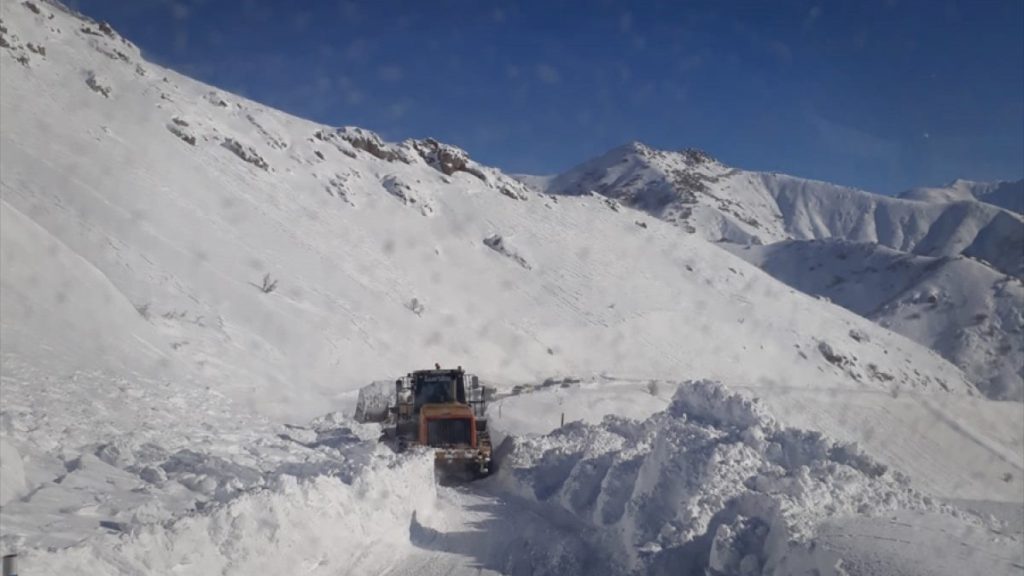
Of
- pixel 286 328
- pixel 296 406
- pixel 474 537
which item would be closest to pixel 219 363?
pixel 296 406

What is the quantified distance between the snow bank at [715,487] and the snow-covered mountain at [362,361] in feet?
0.13

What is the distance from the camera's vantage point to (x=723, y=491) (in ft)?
27.1

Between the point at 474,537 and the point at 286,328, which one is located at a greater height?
the point at 286,328

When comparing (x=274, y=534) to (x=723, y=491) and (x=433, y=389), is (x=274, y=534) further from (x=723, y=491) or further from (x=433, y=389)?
(x=433, y=389)

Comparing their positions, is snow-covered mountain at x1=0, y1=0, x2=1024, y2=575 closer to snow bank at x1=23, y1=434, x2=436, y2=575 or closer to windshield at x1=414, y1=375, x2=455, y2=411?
snow bank at x1=23, y1=434, x2=436, y2=575

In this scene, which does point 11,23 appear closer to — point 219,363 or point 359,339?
point 359,339

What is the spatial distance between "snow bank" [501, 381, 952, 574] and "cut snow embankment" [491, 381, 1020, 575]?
0.5 inches

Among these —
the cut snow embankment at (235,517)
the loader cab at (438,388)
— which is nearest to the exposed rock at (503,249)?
the loader cab at (438,388)

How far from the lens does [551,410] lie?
2152 centimetres

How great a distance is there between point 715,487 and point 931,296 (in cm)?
6683

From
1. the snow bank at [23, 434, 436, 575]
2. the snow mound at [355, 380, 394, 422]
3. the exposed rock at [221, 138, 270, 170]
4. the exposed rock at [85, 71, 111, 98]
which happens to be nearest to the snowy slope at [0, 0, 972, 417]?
the exposed rock at [221, 138, 270, 170]

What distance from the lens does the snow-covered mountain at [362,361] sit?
735 centimetres

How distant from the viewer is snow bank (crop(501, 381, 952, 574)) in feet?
22.5

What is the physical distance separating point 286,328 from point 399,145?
30.7 metres
